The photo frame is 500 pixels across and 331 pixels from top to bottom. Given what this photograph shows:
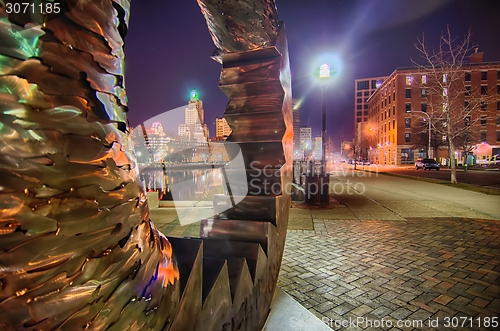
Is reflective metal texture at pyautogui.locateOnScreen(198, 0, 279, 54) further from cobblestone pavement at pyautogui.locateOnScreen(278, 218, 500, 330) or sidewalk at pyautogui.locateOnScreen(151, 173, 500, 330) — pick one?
cobblestone pavement at pyautogui.locateOnScreen(278, 218, 500, 330)

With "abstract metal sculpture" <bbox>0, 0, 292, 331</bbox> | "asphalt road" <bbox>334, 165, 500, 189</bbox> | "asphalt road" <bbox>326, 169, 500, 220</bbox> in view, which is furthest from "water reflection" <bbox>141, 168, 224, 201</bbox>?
"asphalt road" <bbox>334, 165, 500, 189</bbox>

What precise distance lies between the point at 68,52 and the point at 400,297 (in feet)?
14.5

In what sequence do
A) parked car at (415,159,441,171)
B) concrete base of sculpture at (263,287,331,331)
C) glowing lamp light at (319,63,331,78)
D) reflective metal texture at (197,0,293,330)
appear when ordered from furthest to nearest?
parked car at (415,159,441,171) → glowing lamp light at (319,63,331,78) → concrete base of sculpture at (263,287,331,331) → reflective metal texture at (197,0,293,330)

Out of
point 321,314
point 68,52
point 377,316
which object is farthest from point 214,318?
point 377,316

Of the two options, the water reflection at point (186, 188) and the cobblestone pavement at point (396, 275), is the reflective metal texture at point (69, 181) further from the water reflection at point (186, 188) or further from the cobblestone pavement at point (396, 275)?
the water reflection at point (186, 188)

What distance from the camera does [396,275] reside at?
13.8 ft

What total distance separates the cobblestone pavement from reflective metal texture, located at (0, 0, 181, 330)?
3.06 metres

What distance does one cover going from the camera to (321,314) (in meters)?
3.20

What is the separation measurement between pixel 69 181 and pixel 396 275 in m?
4.90

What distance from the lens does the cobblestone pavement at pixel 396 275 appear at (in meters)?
3.17

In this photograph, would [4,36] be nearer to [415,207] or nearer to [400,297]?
[400,297]

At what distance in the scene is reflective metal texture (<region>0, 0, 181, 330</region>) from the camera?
1.84 feet

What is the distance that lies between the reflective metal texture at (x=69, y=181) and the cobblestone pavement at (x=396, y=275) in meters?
3.06

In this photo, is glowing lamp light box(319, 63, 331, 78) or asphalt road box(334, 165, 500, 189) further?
asphalt road box(334, 165, 500, 189)
